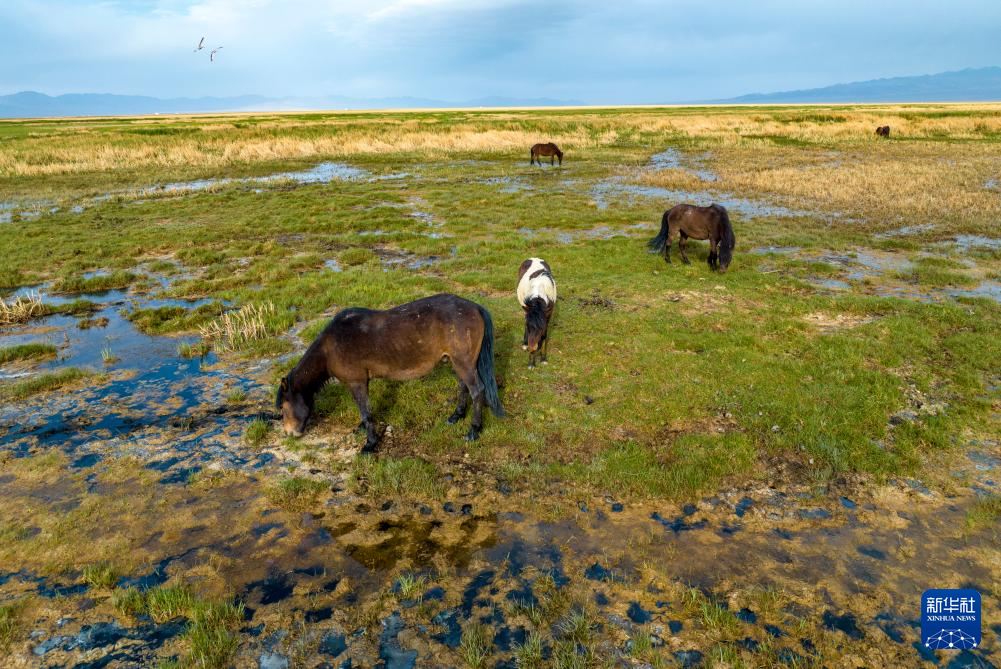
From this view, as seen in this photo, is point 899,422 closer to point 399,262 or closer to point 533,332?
point 533,332

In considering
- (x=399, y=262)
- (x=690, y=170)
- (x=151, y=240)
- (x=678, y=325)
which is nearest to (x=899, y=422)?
(x=678, y=325)

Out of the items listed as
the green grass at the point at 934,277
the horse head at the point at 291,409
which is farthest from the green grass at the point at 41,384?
the green grass at the point at 934,277

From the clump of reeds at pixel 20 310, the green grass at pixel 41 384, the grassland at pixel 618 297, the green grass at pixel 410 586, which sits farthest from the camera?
the clump of reeds at pixel 20 310

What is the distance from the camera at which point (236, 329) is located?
10.5 m

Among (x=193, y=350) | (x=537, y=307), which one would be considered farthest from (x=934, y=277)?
(x=193, y=350)

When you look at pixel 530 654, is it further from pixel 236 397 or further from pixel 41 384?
pixel 41 384

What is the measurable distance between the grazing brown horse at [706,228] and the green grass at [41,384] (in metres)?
14.0

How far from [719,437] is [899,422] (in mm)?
2747

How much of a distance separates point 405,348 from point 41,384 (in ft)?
23.1

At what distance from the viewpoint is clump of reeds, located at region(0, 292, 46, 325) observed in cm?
1184

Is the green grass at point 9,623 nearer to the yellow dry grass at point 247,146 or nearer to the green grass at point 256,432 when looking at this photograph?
the green grass at point 256,432

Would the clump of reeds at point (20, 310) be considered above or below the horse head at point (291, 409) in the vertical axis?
above

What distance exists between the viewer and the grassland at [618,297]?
22.7ft

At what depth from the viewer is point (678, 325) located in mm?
10320
